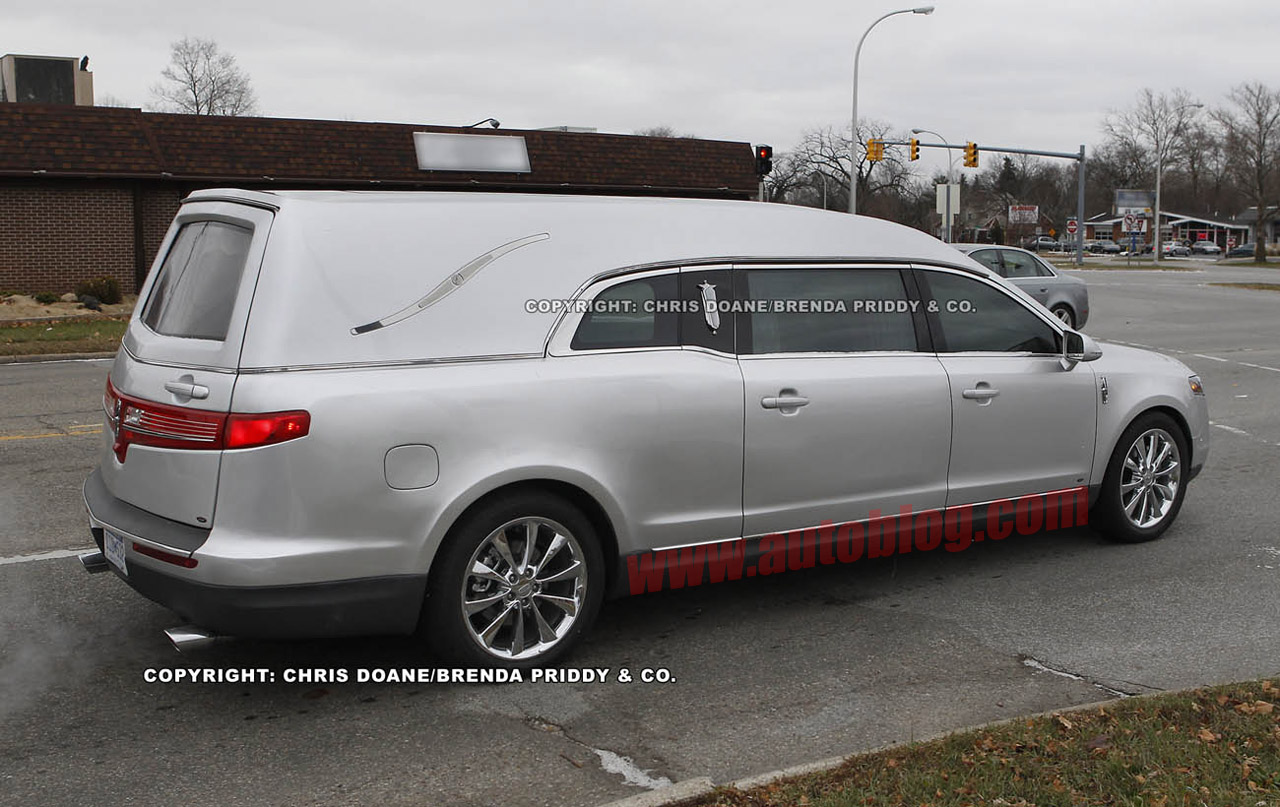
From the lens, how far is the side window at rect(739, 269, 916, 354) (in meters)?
5.49

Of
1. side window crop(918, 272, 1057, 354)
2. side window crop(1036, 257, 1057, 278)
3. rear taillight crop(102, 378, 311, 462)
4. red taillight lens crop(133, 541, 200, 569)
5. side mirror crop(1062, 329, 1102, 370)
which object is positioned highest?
side window crop(1036, 257, 1057, 278)

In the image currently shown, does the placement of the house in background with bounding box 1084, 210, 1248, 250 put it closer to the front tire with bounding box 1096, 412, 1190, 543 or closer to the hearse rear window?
the front tire with bounding box 1096, 412, 1190, 543

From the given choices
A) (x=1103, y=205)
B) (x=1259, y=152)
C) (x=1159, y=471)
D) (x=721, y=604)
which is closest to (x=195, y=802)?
(x=721, y=604)

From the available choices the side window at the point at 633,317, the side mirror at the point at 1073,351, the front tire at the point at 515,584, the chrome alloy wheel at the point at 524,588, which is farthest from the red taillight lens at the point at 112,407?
the side mirror at the point at 1073,351

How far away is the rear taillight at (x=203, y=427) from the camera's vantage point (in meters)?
4.28

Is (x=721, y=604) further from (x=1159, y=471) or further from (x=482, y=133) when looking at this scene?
(x=482, y=133)

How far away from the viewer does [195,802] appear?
3.89 m

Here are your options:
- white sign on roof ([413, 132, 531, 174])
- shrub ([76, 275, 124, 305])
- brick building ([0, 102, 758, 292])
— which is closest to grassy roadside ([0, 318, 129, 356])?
shrub ([76, 275, 124, 305])

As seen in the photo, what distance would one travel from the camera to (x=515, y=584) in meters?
4.84

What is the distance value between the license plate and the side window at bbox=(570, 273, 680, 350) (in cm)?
186

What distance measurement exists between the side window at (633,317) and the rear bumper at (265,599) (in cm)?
120

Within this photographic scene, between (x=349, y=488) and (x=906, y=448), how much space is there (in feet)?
8.76

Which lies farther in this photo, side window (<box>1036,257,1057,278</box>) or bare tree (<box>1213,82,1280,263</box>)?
bare tree (<box>1213,82,1280,263</box>)

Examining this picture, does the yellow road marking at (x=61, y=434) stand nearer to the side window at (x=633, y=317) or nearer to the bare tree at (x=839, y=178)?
the side window at (x=633, y=317)
